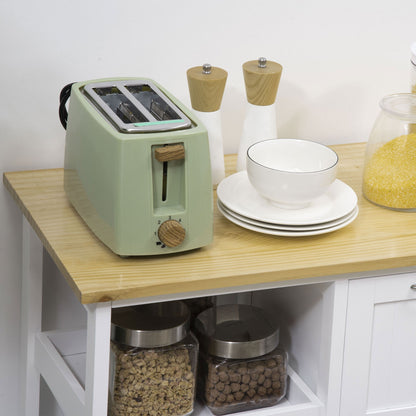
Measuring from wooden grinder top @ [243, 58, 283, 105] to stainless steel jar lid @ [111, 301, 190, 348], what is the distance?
0.44 meters

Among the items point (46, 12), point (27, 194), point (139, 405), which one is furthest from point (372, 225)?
point (46, 12)

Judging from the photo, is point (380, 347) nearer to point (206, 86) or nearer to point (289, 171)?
point (289, 171)

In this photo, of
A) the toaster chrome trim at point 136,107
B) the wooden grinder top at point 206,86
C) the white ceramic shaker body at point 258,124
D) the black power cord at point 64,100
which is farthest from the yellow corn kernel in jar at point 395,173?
the black power cord at point 64,100

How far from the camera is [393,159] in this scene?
1594 millimetres

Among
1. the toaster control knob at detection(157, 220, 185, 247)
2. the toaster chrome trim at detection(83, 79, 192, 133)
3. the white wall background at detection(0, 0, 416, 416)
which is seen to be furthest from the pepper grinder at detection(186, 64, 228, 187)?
the toaster control knob at detection(157, 220, 185, 247)

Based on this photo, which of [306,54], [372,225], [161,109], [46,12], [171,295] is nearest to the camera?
[171,295]

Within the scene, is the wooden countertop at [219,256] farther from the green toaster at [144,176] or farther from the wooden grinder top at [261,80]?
the wooden grinder top at [261,80]

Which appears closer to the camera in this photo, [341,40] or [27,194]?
[27,194]

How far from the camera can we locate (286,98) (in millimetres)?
1938

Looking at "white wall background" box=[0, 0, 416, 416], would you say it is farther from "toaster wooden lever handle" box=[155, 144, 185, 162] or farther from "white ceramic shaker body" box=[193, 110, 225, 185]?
"toaster wooden lever handle" box=[155, 144, 185, 162]

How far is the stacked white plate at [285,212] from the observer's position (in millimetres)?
1470

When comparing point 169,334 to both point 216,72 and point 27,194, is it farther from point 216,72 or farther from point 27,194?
point 216,72

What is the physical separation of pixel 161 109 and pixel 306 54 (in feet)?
1.94

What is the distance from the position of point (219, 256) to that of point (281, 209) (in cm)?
18
